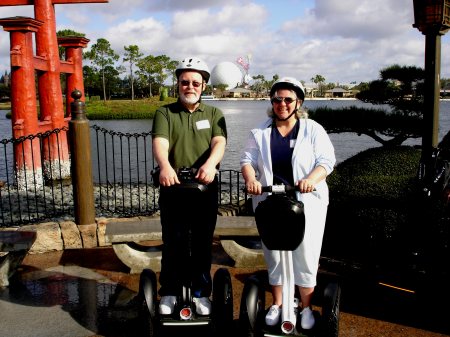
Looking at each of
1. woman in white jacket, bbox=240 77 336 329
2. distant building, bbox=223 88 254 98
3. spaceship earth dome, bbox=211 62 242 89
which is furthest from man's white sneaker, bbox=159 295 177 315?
distant building, bbox=223 88 254 98

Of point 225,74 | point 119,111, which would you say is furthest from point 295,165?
point 225,74

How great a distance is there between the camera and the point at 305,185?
276 cm

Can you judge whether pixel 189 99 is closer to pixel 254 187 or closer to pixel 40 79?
pixel 254 187

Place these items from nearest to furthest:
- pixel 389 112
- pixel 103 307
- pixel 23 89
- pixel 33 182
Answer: pixel 103 307 < pixel 389 112 < pixel 23 89 < pixel 33 182

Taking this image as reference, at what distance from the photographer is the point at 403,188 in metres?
5.28

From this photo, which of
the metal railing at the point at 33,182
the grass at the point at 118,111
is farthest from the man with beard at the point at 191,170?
the grass at the point at 118,111

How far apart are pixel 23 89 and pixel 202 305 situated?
857 centimetres

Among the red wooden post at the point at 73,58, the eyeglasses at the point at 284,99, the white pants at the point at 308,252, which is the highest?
the red wooden post at the point at 73,58

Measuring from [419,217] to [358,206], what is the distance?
1.12 metres

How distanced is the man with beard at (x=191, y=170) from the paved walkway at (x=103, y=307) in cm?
43

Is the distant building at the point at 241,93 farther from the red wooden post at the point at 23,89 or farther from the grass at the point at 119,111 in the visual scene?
the red wooden post at the point at 23,89

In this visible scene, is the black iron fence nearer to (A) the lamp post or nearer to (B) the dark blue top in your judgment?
(A) the lamp post

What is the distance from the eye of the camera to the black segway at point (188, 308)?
3121 millimetres

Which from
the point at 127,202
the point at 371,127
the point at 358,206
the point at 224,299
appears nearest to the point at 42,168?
the point at 127,202
